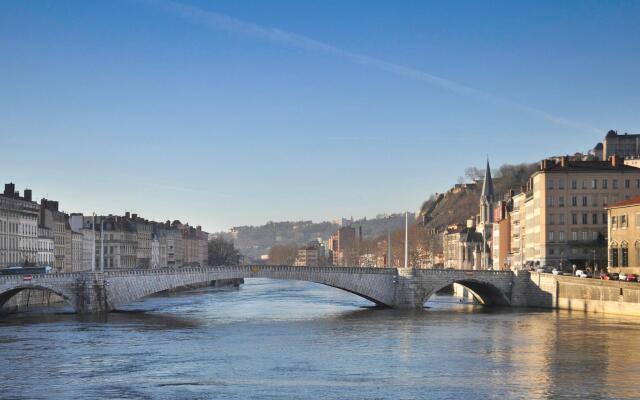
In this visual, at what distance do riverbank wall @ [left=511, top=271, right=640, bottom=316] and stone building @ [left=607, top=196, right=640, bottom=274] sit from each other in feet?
15.2

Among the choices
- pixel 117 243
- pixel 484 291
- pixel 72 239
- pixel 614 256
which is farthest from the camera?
pixel 117 243

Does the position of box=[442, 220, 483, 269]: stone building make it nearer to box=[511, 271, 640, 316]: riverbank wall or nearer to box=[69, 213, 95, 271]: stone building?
box=[69, 213, 95, 271]: stone building

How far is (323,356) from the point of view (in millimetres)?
Result: 50500

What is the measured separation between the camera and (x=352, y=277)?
8375 centimetres

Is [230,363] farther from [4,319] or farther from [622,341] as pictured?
[4,319]

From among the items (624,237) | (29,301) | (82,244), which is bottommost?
(29,301)

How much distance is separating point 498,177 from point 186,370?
155668 mm

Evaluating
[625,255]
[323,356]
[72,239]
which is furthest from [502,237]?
[323,356]

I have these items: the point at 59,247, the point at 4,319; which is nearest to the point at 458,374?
the point at 4,319

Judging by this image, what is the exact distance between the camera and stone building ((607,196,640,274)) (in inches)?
3044

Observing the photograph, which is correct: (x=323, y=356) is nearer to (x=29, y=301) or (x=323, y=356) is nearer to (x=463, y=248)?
(x=29, y=301)

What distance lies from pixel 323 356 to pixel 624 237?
3606 cm

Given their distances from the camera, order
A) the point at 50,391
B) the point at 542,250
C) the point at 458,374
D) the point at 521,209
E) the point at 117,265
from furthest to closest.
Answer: the point at 117,265, the point at 521,209, the point at 542,250, the point at 458,374, the point at 50,391

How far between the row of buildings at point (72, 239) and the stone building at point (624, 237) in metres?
38.0
